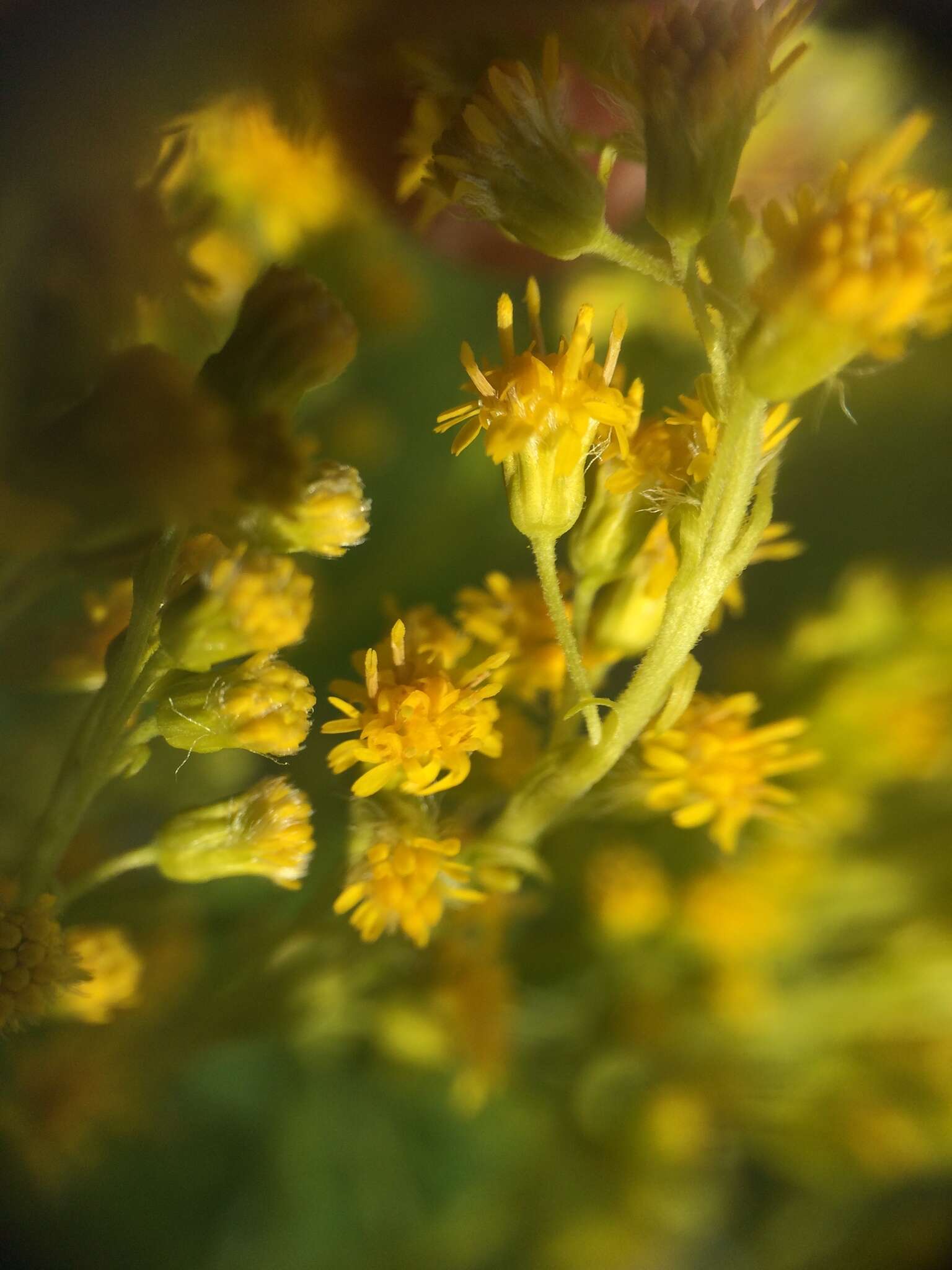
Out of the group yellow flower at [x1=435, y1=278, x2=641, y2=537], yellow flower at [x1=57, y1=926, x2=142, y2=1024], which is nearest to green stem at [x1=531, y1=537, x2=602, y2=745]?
yellow flower at [x1=435, y1=278, x2=641, y2=537]

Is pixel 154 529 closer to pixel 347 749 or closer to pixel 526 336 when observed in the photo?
pixel 347 749

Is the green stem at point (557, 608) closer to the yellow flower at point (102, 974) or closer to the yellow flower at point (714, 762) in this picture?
the yellow flower at point (714, 762)

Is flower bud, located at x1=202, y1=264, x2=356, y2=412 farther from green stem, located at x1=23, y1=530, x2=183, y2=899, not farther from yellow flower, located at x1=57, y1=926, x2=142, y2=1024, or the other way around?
yellow flower, located at x1=57, y1=926, x2=142, y2=1024

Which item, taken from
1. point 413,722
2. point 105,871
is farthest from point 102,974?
point 413,722

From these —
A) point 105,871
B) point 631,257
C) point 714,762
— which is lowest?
point 714,762

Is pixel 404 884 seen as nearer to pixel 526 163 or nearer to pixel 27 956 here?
pixel 27 956

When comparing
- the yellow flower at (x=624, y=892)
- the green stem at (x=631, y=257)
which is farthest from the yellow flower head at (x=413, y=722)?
the yellow flower at (x=624, y=892)
